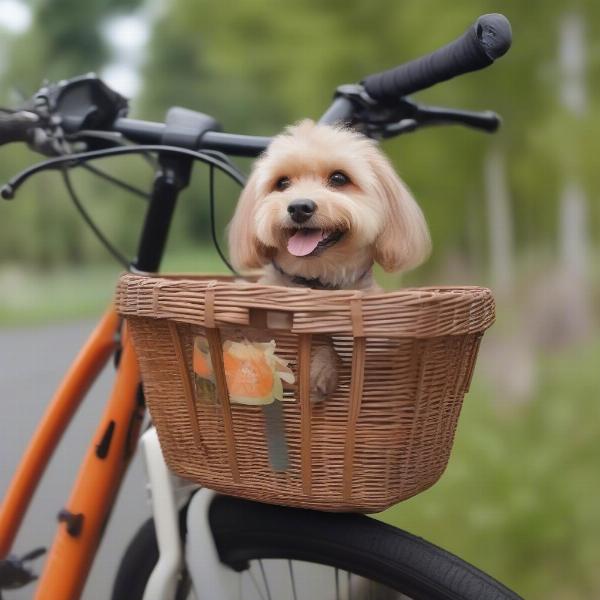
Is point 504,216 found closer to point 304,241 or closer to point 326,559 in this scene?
point 304,241

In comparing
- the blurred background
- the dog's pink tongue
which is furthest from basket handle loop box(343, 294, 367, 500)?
the blurred background

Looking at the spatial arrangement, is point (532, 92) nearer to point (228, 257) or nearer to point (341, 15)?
point (341, 15)

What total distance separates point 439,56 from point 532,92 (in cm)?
162

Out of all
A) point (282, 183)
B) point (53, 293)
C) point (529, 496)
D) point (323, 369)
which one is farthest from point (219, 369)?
point (53, 293)

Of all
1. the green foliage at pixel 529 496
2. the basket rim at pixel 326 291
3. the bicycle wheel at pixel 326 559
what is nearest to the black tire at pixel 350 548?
the bicycle wheel at pixel 326 559

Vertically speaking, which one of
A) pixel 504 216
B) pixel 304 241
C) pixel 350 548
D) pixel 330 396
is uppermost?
pixel 504 216

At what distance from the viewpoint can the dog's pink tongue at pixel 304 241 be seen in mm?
1150

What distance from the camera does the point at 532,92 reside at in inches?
107

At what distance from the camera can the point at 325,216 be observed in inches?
45.1

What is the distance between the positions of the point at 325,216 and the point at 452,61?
32cm

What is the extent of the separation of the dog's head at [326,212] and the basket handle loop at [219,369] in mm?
220

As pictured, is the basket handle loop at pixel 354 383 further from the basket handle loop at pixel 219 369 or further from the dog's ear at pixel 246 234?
the dog's ear at pixel 246 234

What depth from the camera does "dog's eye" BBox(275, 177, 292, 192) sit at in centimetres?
123

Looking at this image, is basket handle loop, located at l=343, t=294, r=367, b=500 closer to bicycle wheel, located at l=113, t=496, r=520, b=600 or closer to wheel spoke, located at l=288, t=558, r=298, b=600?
bicycle wheel, located at l=113, t=496, r=520, b=600
